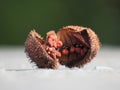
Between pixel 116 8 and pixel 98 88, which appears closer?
A: pixel 98 88

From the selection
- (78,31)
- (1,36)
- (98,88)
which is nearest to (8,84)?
(98,88)

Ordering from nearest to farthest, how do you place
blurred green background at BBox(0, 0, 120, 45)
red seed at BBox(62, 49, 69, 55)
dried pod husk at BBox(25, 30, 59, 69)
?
dried pod husk at BBox(25, 30, 59, 69)
red seed at BBox(62, 49, 69, 55)
blurred green background at BBox(0, 0, 120, 45)

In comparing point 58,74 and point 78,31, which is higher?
point 78,31

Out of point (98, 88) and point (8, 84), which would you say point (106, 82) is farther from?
point (8, 84)

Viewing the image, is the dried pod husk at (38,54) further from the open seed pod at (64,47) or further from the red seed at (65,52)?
the red seed at (65,52)

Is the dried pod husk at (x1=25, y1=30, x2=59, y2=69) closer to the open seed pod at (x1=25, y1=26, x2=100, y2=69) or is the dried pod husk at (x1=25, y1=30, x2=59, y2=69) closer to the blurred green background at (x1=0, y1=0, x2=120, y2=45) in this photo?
the open seed pod at (x1=25, y1=26, x2=100, y2=69)

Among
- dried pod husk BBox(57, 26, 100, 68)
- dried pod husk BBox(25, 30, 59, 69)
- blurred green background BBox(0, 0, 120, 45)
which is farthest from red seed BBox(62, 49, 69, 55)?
blurred green background BBox(0, 0, 120, 45)

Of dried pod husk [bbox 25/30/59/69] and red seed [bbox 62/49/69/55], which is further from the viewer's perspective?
red seed [bbox 62/49/69/55]
